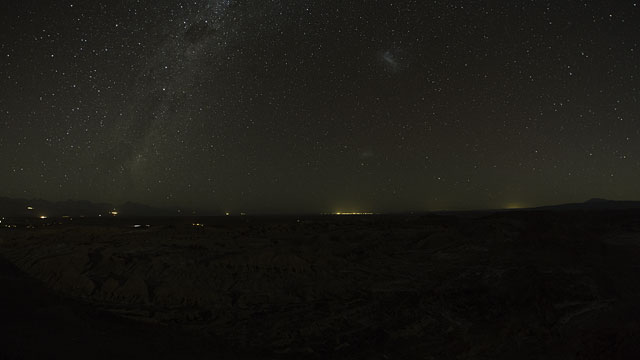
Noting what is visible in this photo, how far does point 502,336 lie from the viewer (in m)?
11.3

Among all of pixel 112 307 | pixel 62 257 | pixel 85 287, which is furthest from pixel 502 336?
pixel 62 257

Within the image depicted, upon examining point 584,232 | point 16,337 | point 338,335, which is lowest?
point 338,335

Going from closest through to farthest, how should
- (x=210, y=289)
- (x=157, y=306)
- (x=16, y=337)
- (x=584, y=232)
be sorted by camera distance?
(x=16, y=337) < (x=157, y=306) < (x=210, y=289) < (x=584, y=232)

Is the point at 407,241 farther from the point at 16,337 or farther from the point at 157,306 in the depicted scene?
the point at 16,337

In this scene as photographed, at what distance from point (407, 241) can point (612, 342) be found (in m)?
17.4

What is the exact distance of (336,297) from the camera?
16.5 m

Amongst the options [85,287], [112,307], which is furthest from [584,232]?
[85,287]

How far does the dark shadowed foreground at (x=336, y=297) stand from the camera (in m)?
10.6

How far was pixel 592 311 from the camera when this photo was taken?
12.8 metres

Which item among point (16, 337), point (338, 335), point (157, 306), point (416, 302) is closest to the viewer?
point (16, 337)

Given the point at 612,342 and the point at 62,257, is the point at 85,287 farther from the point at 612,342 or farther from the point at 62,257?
the point at 612,342

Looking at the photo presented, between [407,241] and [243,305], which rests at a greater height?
[407,241]

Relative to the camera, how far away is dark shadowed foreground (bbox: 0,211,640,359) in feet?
34.9

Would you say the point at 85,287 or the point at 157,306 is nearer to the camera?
the point at 157,306
